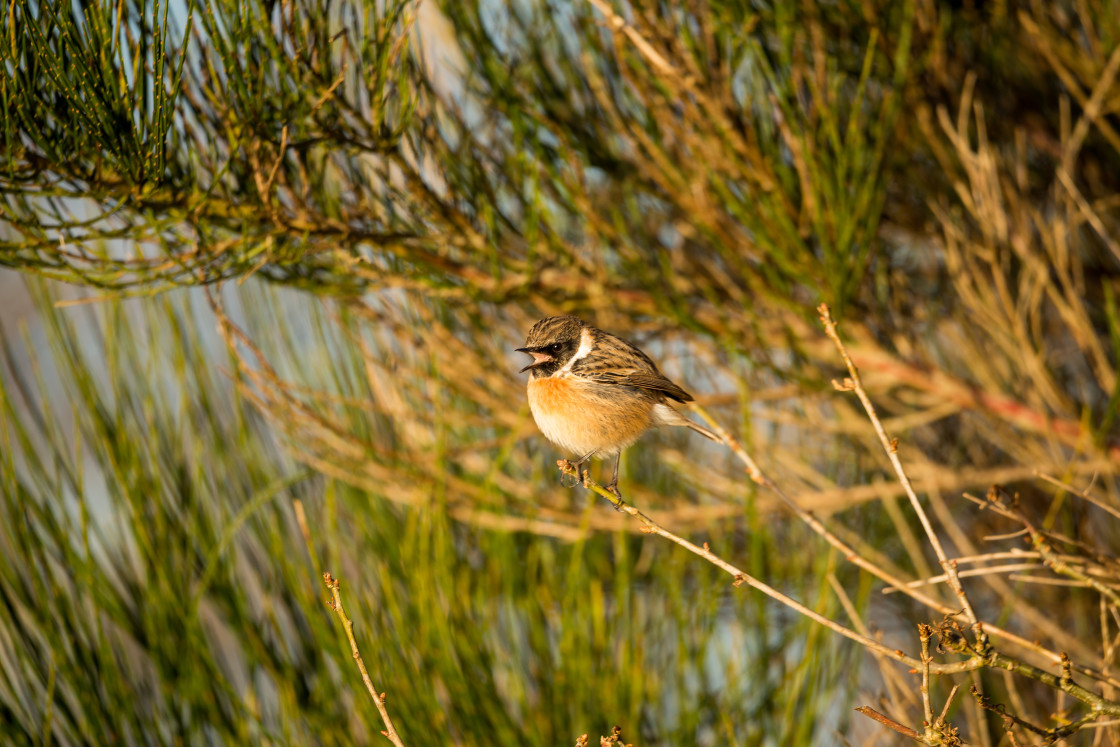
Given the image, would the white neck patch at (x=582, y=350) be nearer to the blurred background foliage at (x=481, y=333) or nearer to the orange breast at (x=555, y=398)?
the orange breast at (x=555, y=398)

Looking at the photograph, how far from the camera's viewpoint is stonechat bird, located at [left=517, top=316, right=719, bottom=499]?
1.84m

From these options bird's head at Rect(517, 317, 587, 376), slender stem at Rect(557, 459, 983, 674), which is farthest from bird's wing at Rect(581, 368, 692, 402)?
slender stem at Rect(557, 459, 983, 674)

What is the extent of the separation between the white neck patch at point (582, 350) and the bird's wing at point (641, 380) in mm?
49

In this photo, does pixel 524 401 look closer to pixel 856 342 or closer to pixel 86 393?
pixel 856 342

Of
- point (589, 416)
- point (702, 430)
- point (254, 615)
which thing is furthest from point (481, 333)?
point (702, 430)

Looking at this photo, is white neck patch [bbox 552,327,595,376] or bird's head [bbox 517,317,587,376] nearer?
bird's head [bbox 517,317,587,376]

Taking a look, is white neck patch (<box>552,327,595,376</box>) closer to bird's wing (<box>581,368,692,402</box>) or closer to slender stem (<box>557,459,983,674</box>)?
bird's wing (<box>581,368,692,402</box>)

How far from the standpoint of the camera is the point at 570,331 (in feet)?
5.84

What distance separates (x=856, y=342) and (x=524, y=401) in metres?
1.09

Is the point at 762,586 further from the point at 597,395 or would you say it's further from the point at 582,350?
the point at 582,350

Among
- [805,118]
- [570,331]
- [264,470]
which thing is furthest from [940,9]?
[264,470]

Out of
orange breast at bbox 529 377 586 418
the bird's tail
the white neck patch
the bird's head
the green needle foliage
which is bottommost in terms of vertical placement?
the green needle foliage

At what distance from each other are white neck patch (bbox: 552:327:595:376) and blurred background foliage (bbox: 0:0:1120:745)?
410 millimetres

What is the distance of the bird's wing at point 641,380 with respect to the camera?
178 centimetres
